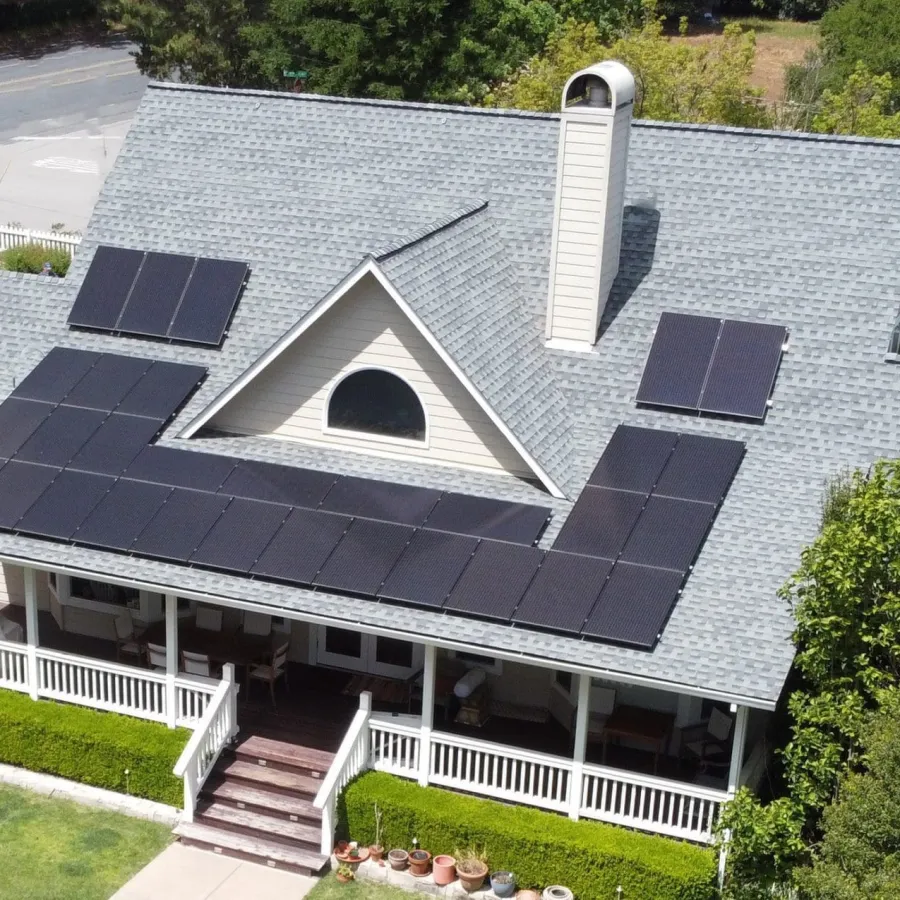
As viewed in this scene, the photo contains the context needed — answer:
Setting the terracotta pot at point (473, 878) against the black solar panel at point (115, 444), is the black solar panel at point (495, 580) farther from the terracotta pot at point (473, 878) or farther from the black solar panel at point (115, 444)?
the black solar panel at point (115, 444)

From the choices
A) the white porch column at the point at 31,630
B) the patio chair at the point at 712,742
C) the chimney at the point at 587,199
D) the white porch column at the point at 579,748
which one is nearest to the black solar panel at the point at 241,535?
the white porch column at the point at 31,630

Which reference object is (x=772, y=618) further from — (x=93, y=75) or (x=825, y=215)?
(x=93, y=75)

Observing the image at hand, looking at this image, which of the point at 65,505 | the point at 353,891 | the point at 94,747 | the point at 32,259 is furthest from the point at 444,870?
the point at 32,259

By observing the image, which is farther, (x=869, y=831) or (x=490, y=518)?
(x=490, y=518)

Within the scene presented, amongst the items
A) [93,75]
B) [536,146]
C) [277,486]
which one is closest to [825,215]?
[536,146]

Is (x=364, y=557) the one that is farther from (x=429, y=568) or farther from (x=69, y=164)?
(x=69, y=164)

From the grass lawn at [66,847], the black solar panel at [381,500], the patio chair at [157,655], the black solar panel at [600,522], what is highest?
the black solar panel at [600,522]
